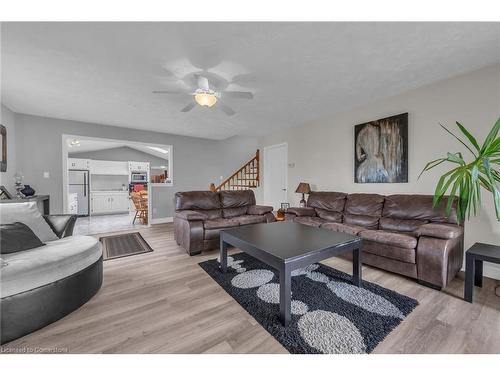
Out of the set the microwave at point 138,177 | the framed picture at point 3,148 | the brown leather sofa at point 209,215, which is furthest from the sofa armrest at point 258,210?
the microwave at point 138,177

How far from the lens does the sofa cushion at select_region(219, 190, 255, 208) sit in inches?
158

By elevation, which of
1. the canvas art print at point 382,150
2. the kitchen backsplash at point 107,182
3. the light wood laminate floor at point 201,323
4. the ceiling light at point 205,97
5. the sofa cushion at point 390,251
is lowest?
the light wood laminate floor at point 201,323

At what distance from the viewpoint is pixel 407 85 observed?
2.89 m

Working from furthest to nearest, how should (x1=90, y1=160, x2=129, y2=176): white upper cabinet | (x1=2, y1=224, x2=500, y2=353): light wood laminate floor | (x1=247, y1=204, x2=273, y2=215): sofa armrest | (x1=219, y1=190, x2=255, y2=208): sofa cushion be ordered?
(x1=90, y1=160, x2=129, y2=176): white upper cabinet
(x1=219, y1=190, x2=255, y2=208): sofa cushion
(x1=247, y1=204, x2=273, y2=215): sofa armrest
(x1=2, y1=224, x2=500, y2=353): light wood laminate floor

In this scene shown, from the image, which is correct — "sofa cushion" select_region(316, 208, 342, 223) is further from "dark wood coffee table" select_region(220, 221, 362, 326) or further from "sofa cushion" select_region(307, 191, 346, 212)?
"dark wood coffee table" select_region(220, 221, 362, 326)

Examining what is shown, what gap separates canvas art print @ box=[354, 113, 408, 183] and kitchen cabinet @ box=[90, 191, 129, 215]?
25.2 ft

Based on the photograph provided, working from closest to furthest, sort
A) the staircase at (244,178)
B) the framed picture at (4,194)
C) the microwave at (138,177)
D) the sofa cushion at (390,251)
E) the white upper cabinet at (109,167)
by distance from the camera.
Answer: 1. the sofa cushion at (390,251)
2. the framed picture at (4,194)
3. the staircase at (244,178)
4. the white upper cabinet at (109,167)
5. the microwave at (138,177)

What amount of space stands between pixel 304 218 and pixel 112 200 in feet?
23.1

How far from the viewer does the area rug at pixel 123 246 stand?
3.12 metres

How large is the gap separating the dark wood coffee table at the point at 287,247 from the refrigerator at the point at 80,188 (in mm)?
6713

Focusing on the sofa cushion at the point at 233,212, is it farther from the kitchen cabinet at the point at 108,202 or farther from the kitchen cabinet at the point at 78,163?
the kitchen cabinet at the point at 78,163

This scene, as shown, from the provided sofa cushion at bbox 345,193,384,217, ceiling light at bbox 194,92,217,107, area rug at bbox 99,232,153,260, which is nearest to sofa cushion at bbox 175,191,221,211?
area rug at bbox 99,232,153,260
